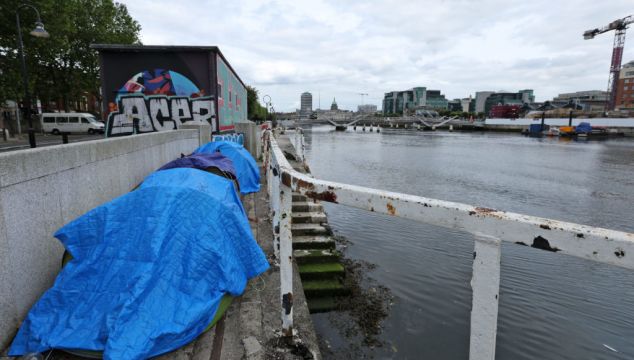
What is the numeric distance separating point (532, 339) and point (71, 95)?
139 ft

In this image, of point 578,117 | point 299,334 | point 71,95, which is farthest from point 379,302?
point 578,117

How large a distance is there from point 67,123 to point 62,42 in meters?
8.14

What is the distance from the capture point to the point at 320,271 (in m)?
5.69

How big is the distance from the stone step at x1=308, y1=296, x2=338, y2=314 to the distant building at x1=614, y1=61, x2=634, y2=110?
474 ft

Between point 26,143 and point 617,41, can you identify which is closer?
point 26,143

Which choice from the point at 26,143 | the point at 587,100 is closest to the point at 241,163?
the point at 26,143

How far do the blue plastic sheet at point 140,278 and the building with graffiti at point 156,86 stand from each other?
1080 centimetres

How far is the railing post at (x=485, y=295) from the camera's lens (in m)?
1.42

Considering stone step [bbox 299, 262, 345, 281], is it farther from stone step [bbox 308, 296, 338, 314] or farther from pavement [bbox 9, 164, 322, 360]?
pavement [bbox 9, 164, 322, 360]

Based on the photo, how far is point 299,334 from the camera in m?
2.84

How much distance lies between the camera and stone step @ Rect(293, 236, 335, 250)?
614cm

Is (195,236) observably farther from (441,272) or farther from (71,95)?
(71,95)

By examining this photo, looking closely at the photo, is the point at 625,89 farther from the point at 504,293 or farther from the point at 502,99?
the point at 504,293

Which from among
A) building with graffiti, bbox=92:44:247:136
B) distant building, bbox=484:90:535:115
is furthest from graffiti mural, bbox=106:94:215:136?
distant building, bbox=484:90:535:115
